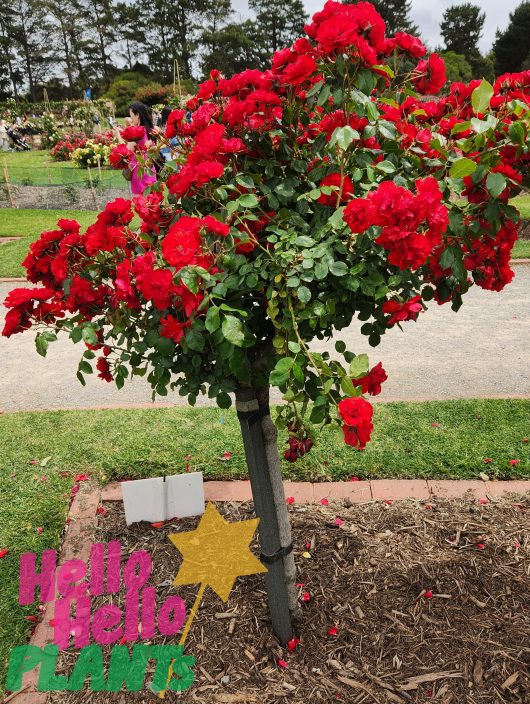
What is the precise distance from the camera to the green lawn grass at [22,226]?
791 centimetres

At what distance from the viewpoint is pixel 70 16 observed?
169 ft

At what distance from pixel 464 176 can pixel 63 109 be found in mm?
34338

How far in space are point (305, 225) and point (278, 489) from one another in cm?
98

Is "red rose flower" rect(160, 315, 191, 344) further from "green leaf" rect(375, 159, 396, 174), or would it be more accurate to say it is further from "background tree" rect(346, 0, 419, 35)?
"background tree" rect(346, 0, 419, 35)

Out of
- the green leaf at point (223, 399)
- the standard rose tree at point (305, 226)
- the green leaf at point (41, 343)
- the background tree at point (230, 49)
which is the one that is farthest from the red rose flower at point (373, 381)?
the background tree at point (230, 49)

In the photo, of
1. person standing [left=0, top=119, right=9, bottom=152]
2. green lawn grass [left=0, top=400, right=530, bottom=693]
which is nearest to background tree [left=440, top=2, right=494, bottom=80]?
person standing [left=0, top=119, right=9, bottom=152]

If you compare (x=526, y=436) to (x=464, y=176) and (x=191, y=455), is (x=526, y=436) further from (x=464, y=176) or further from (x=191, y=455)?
(x=464, y=176)

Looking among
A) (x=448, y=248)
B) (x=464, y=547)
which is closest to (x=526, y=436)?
(x=464, y=547)

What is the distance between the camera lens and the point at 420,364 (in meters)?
4.53

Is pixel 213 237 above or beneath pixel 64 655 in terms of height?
above

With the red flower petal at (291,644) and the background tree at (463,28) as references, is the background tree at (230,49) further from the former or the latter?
the red flower petal at (291,644)

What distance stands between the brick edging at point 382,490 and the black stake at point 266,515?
0.78 meters

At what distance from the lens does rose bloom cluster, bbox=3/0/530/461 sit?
1.27 m

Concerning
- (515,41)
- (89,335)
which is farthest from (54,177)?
(515,41)
